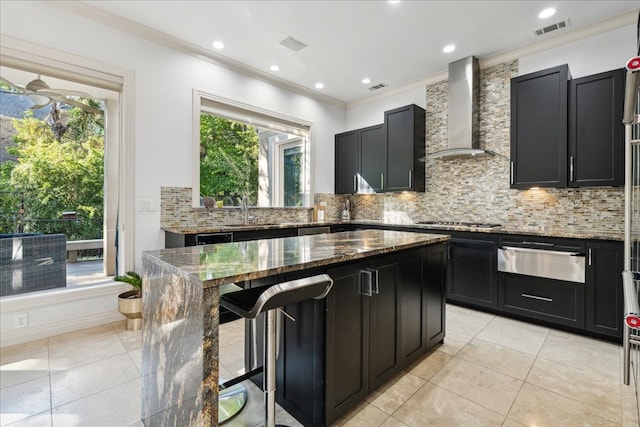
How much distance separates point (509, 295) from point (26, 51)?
5.22 meters

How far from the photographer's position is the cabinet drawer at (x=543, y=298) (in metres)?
2.84

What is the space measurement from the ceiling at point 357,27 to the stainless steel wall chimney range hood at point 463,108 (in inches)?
6.7

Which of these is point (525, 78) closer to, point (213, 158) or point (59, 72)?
point (213, 158)

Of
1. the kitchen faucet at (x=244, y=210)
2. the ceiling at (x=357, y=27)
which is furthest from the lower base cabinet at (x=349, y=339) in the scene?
the ceiling at (x=357, y=27)

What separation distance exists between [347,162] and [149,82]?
3.20m

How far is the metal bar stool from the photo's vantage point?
45.9 inches

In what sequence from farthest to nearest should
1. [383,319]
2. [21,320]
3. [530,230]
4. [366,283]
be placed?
1. [530,230]
2. [21,320]
3. [383,319]
4. [366,283]

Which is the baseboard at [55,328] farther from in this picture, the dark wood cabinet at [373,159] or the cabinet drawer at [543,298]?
the cabinet drawer at [543,298]

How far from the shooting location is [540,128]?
3277 millimetres

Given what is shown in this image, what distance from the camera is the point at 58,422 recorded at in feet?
5.43

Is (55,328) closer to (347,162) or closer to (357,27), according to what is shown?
(357,27)

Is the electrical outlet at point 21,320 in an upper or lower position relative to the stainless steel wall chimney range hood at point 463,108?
lower

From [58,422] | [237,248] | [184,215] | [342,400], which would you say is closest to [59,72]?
[184,215]

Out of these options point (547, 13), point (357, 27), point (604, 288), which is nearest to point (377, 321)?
point (604, 288)
